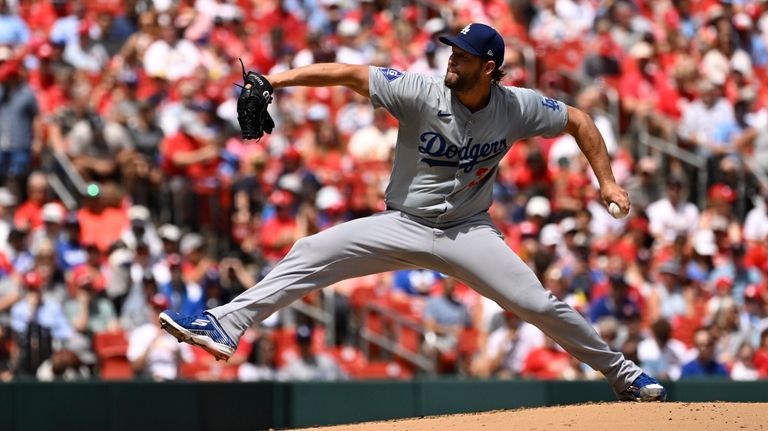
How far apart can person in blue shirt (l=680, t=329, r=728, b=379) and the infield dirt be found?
4.12 m

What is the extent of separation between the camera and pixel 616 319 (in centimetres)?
1231

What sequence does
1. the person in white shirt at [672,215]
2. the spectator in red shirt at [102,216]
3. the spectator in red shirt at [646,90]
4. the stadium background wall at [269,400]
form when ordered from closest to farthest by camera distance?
the stadium background wall at [269,400]
the spectator in red shirt at [102,216]
the person in white shirt at [672,215]
the spectator in red shirt at [646,90]

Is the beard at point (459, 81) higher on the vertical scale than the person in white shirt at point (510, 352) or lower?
higher

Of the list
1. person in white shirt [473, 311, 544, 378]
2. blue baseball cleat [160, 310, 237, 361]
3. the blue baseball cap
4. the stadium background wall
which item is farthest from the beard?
person in white shirt [473, 311, 544, 378]

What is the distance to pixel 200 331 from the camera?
23.2ft

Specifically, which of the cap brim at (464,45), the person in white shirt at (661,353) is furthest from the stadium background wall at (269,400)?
the cap brim at (464,45)

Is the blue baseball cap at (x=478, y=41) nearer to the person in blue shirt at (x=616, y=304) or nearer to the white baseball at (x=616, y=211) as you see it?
the white baseball at (x=616, y=211)

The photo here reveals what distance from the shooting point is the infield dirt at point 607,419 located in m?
7.16

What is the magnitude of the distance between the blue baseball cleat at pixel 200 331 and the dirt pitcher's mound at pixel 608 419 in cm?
100

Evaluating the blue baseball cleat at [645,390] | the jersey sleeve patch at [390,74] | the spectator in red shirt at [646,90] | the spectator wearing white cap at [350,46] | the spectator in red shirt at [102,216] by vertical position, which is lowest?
the blue baseball cleat at [645,390]

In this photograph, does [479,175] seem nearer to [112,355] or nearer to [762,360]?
[112,355]

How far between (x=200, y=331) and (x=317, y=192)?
6227 mm

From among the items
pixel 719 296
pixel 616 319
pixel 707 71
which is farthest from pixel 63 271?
pixel 707 71

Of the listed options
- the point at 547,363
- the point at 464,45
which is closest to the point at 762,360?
the point at 547,363
